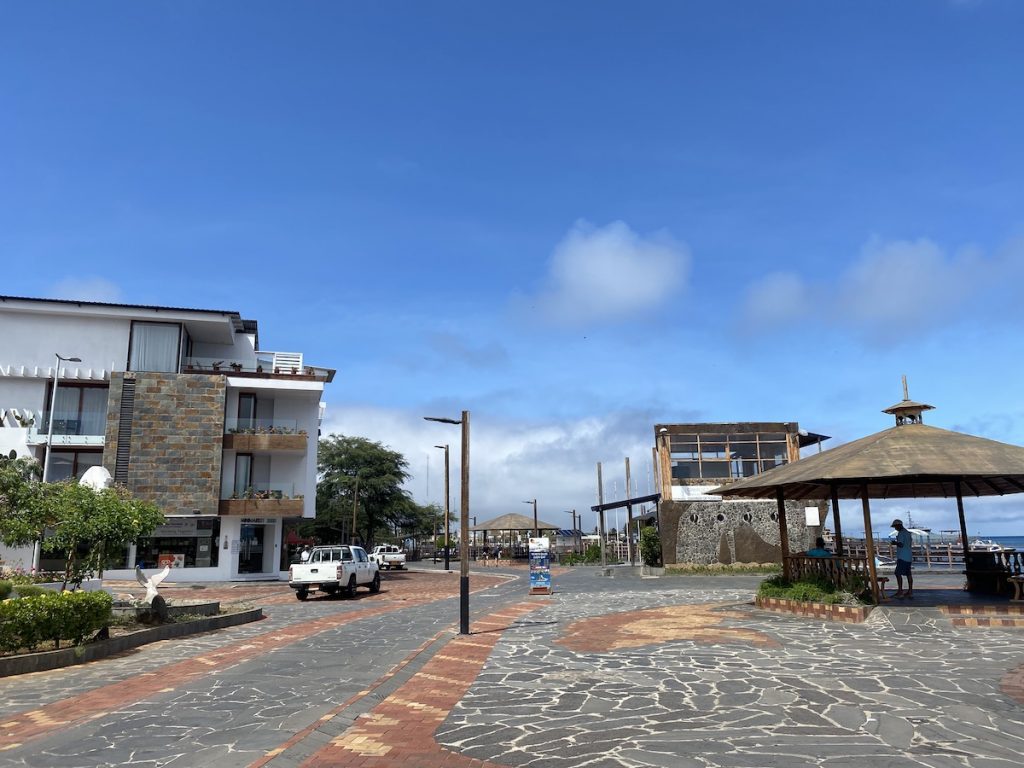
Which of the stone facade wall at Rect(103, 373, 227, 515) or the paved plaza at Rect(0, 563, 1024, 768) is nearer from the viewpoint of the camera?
the paved plaza at Rect(0, 563, 1024, 768)

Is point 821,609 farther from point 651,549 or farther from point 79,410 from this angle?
point 79,410

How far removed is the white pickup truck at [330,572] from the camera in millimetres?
24844

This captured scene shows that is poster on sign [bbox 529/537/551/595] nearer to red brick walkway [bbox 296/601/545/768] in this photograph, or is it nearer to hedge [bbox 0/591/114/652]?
red brick walkway [bbox 296/601/545/768]

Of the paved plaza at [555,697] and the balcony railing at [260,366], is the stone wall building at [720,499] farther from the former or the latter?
the paved plaza at [555,697]

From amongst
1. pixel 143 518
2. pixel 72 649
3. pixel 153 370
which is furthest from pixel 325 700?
pixel 153 370

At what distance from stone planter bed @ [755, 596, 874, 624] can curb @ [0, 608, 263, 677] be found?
12489 mm

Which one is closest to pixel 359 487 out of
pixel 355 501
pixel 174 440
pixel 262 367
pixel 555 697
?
pixel 355 501

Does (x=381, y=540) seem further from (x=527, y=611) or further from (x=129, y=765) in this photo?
(x=129, y=765)

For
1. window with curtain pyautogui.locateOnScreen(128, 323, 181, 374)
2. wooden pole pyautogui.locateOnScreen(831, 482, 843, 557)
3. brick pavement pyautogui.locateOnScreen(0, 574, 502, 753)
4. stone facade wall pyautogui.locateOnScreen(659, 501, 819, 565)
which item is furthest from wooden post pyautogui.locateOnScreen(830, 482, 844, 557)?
window with curtain pyautogui.locateOnScreen(128, 323, 181, 374)

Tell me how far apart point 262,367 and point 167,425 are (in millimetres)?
7054

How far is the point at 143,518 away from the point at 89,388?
2101 centimetres

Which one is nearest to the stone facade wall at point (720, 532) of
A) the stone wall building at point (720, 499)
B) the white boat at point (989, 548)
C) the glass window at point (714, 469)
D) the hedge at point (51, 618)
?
the stone wall building at point (720, 499)

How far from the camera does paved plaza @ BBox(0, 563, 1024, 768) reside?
22.1ft

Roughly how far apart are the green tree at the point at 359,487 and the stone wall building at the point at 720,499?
25.7 metres
